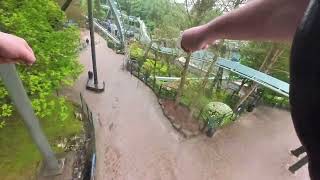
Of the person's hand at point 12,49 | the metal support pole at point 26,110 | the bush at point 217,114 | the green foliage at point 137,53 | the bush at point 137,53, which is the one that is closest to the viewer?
the person's hand at point 12,49

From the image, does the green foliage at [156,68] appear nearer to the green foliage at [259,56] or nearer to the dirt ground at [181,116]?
the dirt ground at [181,116]

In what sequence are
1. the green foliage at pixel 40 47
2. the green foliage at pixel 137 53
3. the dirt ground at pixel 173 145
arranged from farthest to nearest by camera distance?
the green foliage at pixel 137 53
the dirt ground at pixel 173 145
the green foliage at pixel 40 47

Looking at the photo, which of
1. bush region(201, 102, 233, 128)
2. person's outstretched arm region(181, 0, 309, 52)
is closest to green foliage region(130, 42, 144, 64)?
bush region(201, 102, 233, 128)

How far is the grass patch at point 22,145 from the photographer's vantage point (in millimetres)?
10266

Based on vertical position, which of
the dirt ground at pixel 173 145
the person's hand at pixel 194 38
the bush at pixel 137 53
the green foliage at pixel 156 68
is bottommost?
the dirt ground at pixel 173 145

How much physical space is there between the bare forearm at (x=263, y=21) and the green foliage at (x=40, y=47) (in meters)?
8.90

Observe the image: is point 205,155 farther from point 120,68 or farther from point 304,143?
point 304,143

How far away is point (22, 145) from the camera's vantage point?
11125 mm

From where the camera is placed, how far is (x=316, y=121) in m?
0.88

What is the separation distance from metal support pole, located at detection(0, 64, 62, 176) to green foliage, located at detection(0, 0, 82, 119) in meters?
1.39

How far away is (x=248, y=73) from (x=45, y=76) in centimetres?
848

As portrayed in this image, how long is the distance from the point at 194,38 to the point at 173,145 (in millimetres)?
10922

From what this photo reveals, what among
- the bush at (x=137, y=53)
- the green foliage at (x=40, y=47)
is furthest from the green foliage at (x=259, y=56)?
the green foliage at (x=40, y=47)

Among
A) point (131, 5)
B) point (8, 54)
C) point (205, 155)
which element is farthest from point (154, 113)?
point (131, 5)
